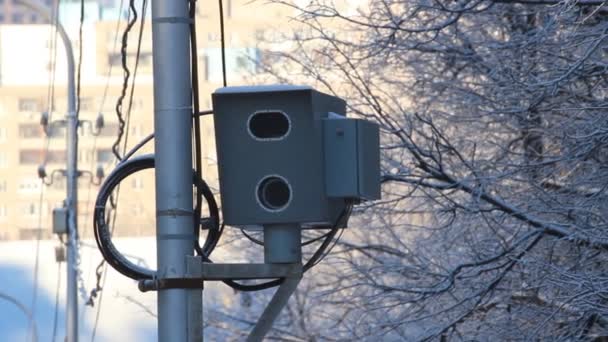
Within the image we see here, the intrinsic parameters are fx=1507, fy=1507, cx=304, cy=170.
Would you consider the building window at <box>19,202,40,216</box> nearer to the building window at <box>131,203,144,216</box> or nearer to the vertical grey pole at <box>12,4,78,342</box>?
the building window at <box>131,203,144,216</box>

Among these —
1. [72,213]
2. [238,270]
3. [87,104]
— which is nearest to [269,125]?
[238,270]

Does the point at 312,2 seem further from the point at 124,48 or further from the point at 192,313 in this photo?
the point at 192,313

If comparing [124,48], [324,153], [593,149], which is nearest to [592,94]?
[593,149]

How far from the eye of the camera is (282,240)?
17.5 feet

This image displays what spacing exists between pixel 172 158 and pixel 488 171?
748 centimetres

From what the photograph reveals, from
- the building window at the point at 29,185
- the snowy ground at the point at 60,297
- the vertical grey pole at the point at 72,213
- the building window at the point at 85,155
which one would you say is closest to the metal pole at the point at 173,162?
the vertical grey pole at the point at 72,213

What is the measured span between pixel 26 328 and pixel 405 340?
115ft

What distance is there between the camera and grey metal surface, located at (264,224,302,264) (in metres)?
5.34

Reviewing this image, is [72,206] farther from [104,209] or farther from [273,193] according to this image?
[273,193]

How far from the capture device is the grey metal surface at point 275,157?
17.4 feet

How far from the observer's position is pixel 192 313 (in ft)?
17.1

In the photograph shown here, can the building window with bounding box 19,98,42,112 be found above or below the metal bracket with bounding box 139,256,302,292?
above

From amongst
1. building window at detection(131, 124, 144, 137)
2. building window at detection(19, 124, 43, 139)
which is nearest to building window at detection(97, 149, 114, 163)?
building window at detection(131, 124, 144, 137)

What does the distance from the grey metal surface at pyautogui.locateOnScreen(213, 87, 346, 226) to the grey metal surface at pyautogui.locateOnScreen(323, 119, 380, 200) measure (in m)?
0.04
